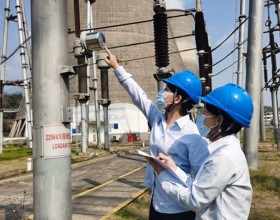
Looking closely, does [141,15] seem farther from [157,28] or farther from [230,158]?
[230,158]

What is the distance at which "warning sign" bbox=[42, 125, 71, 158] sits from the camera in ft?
9.83

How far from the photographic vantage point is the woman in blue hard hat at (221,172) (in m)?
1.92

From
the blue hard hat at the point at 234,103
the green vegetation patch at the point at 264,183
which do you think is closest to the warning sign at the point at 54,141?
the blue hard hat at the point at 234,103

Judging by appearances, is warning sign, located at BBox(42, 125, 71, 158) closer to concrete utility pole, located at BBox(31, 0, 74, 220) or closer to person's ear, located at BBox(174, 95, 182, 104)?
concrete utility pole, located at BBox(31, 0, 74, 220)

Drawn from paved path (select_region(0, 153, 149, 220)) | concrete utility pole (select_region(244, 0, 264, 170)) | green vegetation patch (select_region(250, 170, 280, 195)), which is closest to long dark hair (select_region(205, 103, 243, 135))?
paved path (select_region(0, 153, 149, 220))

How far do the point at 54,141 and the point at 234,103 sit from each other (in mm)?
1712

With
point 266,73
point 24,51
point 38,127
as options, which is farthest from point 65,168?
point 266,73

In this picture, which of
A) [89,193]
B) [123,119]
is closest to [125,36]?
[123,119]

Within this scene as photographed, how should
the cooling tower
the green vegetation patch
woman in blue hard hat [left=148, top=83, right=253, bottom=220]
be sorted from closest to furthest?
woman in blue hard hat [left=148, top=83, right=253, bottom=220] < the green vegetation patch < the cooling tower

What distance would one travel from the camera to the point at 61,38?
10.3ft

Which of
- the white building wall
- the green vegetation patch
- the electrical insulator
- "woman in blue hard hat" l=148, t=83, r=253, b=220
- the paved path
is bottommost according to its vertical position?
the white building wall

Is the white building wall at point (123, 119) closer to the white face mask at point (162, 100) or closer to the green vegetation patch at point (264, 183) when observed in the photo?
the green vegetation patch at point (264, 183)

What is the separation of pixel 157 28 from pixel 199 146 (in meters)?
3.29

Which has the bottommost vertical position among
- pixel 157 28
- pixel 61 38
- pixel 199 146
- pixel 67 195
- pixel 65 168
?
pixel 67 195
